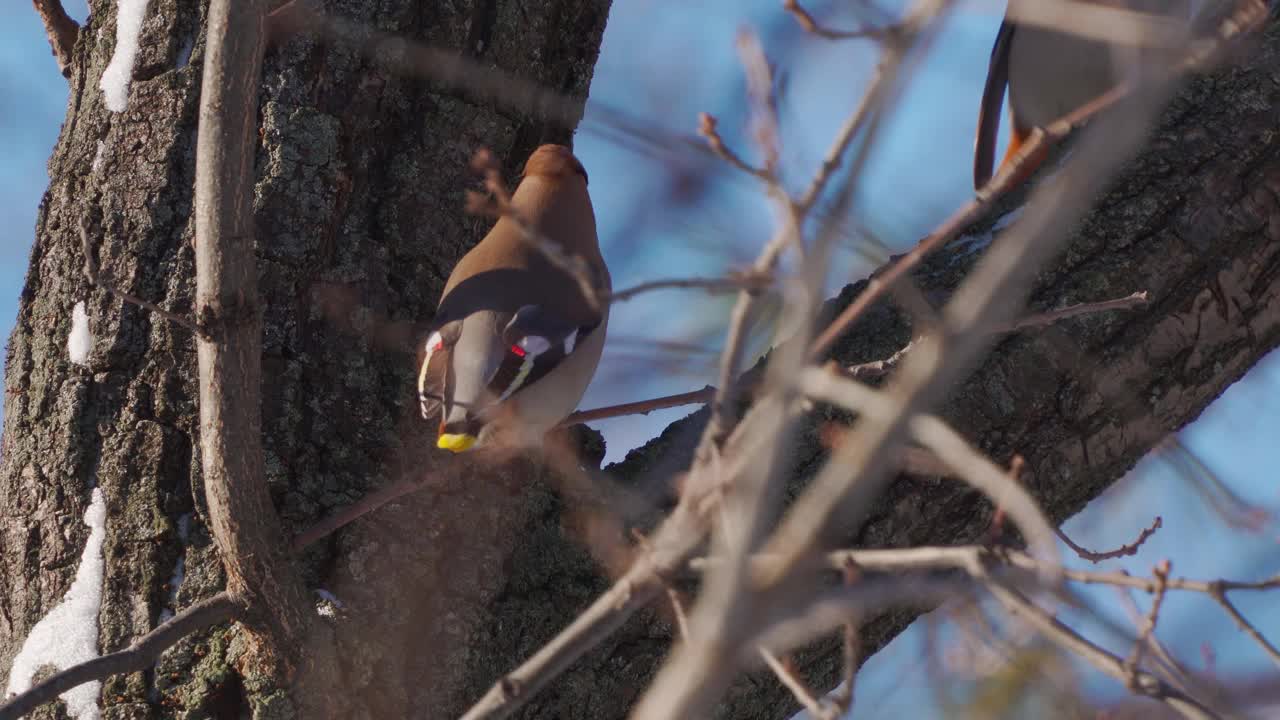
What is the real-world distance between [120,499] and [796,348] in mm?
1823

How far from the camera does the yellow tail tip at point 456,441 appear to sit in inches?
103

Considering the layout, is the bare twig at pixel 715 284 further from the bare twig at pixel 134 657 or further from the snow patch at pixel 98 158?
the snow patch at pixel 98 158

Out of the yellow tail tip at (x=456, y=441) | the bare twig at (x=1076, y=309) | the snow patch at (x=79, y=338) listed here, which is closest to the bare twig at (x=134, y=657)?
the yellow tail tip at (x=456, y=441)

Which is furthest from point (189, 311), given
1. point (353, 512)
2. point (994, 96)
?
point (994, 96)

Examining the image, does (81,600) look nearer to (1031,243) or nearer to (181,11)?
Answer: (181,11)

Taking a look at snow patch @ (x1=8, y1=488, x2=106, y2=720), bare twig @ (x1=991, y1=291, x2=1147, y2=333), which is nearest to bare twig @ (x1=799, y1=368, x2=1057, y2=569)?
bare twig @ (x1=991, y1=291, x2=1147, y2=333)

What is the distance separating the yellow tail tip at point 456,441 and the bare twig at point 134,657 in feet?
1.72

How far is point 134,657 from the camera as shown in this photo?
217 cm

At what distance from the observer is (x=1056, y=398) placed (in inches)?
103

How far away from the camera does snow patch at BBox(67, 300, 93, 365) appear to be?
2633 mm

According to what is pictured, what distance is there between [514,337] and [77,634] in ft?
3.55

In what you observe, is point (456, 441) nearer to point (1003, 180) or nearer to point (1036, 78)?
point (1003, 180)

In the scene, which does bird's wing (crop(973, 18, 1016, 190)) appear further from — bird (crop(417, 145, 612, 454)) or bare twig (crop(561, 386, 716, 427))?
bare twig (crop(561, 386, 716, 427))

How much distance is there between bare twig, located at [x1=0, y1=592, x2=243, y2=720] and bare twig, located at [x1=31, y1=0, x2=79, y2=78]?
142cm
